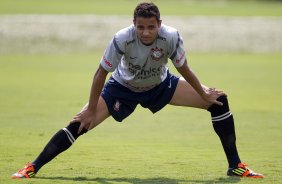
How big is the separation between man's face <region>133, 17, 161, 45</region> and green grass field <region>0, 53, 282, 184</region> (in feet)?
5.22

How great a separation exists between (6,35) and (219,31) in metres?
8.15

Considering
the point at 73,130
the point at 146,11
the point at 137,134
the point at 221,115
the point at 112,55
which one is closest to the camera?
the point at 146,11

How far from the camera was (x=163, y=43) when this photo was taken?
8273mm

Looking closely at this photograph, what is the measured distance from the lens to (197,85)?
848 cm

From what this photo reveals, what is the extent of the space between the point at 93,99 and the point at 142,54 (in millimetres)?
744

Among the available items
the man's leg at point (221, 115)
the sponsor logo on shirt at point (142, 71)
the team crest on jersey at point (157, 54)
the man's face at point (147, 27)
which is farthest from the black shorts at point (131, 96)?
the man's face at point (147, 27)

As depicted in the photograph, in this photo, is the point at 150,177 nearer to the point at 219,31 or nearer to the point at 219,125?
the point at 219,125

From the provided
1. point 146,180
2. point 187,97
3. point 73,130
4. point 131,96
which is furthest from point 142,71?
point 146,180

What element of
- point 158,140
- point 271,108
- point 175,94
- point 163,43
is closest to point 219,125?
point 175,94

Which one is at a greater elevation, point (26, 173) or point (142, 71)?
point (142, 71)

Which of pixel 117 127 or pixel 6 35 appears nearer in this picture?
pixel 117 127

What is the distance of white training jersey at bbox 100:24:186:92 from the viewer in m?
8.21

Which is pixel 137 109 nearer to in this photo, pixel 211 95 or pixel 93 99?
pixel 211 95

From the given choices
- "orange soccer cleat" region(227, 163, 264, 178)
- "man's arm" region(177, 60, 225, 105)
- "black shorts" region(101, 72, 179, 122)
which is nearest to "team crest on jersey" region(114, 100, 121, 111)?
"black shorts" region(101, 72, 179, 122)
